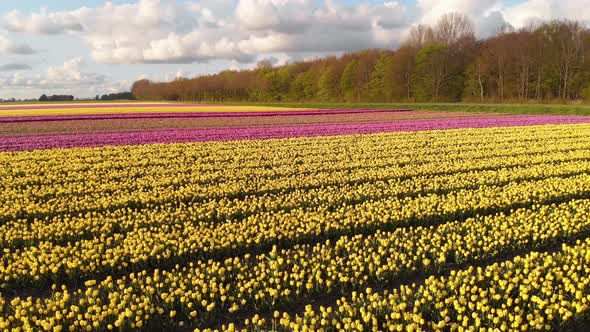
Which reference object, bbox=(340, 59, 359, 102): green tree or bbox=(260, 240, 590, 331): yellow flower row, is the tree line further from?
bbox=(260, 240, 590, 331): yellow flower row

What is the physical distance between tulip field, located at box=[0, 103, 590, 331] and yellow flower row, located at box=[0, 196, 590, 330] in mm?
36

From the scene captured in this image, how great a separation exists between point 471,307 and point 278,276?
2.93 meters

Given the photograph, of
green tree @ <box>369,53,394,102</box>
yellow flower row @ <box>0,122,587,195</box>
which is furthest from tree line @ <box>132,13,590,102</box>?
yellow flower row @ <box>0,122,587,195</box>

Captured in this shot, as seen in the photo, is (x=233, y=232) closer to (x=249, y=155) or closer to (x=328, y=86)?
(x=249, y=155)

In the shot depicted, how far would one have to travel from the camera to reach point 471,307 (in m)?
5.57

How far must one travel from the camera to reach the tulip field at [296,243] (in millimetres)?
5922

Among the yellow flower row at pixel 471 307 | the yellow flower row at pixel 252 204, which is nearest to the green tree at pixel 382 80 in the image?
the yellow flower row at pixel 252 204

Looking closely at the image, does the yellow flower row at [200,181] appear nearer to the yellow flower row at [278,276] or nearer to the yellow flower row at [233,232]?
the yellow flower row at [233,232]

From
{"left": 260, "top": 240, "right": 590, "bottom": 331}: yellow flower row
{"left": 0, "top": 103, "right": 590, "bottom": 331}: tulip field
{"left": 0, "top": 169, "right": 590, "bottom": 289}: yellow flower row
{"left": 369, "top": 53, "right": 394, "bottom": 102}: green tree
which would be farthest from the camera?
{"left": 369, "top": 53, "right": 394, "bottom": 102}: green tree

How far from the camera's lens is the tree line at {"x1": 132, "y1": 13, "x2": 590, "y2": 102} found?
70.2m

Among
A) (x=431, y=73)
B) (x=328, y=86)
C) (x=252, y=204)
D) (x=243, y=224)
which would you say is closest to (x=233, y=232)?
(x=243, y=224)

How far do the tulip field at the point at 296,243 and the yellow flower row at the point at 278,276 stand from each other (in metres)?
0.04

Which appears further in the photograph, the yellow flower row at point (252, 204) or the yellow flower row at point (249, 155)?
the yellow flower row at point (249, 155)

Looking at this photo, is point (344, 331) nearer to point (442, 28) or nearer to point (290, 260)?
point (290, 260)
